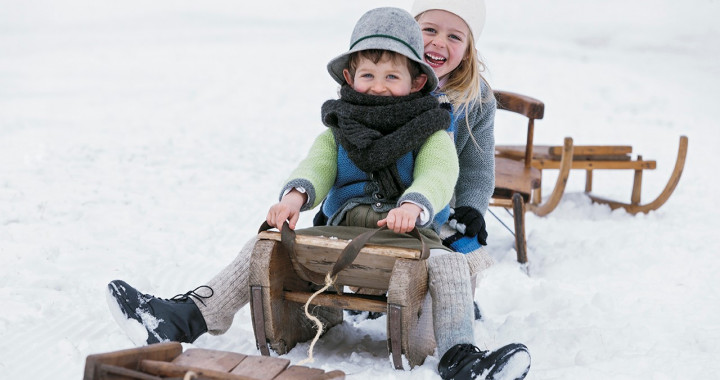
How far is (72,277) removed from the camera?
132 inches

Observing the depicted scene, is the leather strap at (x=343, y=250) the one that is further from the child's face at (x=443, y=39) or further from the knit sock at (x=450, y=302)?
the child's face at (x=443, y=39)

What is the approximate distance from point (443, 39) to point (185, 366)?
1920 mm

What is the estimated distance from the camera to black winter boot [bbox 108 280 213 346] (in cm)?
237

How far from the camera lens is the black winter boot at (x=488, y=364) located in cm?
221

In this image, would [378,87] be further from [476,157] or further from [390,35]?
[476,157]

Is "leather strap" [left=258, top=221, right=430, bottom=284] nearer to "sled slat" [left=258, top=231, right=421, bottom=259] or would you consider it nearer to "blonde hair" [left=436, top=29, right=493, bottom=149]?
"sled slat" [left=258, top=231, right=421, bottom=259]

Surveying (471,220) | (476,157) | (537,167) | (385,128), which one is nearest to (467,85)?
(476,157)

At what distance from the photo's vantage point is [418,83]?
267cm

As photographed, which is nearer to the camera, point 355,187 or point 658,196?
point 355,187

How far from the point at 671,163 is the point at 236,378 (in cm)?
789

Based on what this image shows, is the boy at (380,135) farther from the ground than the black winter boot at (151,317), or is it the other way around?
the boy at (380,135)

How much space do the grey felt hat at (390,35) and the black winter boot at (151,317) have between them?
3.49 feet

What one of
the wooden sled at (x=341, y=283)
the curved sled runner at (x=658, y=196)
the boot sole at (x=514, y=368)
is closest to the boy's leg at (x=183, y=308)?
the wooden sled at (x=341, y=283)

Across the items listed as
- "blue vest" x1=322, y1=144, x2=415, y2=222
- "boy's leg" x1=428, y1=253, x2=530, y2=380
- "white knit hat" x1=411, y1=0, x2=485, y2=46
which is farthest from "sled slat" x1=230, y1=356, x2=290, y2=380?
"white knit hat" x1=411, y1=0, x2=485, y2=46
